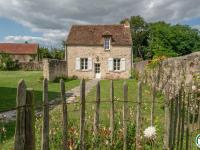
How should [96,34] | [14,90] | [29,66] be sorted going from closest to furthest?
[14,90]
[96,34]
[29,66]

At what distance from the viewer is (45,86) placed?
3.40 m

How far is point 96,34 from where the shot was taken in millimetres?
32500

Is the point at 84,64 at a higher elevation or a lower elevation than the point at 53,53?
lower

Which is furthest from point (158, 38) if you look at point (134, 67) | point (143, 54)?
point (134, 67)

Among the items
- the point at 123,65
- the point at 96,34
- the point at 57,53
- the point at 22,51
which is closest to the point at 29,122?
the point at 123,65

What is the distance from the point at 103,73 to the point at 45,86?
2825 centimetres

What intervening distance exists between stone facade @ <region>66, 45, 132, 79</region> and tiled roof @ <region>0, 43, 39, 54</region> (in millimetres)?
31992

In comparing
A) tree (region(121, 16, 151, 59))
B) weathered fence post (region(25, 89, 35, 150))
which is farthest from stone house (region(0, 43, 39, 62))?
weathered fence post (region(25, 89, 35, 150))

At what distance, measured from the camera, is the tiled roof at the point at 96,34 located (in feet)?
104

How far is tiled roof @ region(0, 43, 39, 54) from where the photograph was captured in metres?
62.7

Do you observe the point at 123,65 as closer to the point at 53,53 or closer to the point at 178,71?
the point at 178,71

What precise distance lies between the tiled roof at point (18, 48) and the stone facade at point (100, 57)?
105 ft

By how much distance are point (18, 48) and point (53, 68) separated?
4001 cm

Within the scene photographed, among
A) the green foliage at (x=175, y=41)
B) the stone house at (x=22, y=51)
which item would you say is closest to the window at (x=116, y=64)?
the green foliage at (x=175, y=41)
